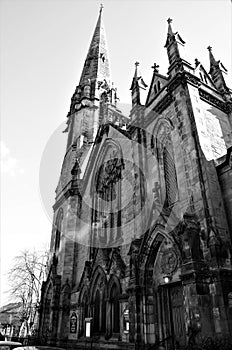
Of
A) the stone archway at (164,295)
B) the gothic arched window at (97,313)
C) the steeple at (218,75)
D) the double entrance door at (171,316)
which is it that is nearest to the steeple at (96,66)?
the steeple at (218,75)

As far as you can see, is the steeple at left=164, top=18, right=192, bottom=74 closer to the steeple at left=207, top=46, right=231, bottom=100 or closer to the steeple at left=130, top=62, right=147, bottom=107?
the steeple at left=207, top=46, right=231, bottom=100

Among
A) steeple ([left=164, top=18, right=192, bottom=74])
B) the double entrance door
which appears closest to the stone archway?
the double entrance door

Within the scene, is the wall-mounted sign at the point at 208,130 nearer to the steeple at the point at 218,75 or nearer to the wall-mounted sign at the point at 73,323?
the steeple at the point at 218,75

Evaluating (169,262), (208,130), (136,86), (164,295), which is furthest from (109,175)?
(164,295)

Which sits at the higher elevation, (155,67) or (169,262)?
(155,67)

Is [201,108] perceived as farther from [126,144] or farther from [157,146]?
[126,144]

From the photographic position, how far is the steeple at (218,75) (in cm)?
1538

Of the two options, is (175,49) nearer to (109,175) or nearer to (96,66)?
(109,175)

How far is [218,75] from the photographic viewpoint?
54.2 ft

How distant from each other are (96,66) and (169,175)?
27.0m

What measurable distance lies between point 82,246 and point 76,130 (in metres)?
12.7

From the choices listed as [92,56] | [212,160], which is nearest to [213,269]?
[212,160]

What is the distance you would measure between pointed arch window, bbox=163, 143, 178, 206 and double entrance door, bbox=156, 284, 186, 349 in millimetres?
3563

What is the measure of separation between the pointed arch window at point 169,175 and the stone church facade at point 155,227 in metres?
0.05
